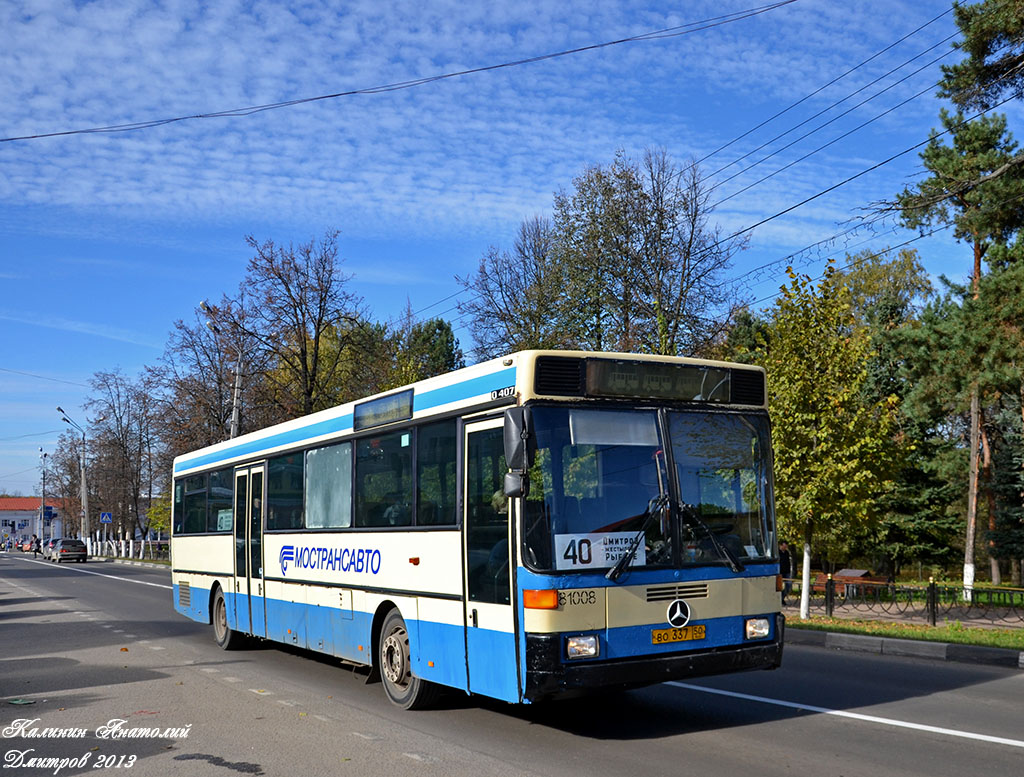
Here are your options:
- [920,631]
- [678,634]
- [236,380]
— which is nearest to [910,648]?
[920,631]

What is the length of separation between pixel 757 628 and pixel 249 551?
26.1 ft

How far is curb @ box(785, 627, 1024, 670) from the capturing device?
12.8 metres

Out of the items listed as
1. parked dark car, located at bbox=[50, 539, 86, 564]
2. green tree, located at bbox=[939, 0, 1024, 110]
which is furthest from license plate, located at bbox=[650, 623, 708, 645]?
parked dark car, located at bbox=[50, 539, 86, 564]

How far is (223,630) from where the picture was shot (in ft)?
50.1

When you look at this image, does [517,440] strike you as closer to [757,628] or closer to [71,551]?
[757,628]

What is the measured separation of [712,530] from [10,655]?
11610mm

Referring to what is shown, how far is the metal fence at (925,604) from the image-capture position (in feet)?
67.2

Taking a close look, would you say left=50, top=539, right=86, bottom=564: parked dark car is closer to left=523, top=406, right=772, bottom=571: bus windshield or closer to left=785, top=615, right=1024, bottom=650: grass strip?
left=785, top=615, right=1024, bottom=650: grass strip

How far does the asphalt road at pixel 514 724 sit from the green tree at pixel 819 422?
729 cm

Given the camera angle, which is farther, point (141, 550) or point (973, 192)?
point (141, 550)

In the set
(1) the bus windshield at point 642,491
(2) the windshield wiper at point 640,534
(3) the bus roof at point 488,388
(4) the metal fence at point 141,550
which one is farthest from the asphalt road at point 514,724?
(4) the metal fence at point 141,550

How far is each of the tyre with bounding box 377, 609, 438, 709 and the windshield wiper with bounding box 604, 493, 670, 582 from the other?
102 inches

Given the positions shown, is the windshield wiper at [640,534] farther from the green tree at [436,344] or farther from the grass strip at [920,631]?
the green tree at [436,344]

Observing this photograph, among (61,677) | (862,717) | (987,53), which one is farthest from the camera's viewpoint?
(987,53)
